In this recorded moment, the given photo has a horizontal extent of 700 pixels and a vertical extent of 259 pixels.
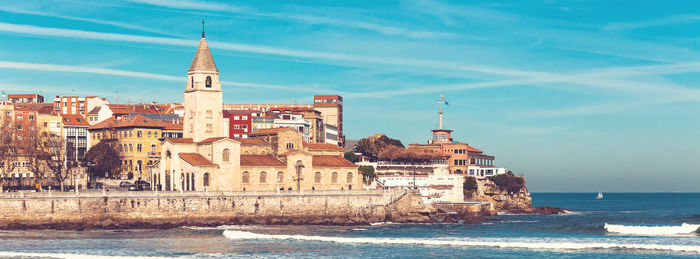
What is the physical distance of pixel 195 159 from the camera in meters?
85.1

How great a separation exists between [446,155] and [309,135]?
20121 millimetres

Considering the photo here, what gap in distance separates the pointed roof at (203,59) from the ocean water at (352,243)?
2133cm

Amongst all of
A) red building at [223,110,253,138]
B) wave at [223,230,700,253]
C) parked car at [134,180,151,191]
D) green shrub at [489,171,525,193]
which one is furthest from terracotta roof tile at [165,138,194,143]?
green shrub at [489,171,525,193]

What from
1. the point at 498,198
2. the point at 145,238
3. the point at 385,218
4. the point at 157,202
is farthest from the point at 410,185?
the point at 145,238

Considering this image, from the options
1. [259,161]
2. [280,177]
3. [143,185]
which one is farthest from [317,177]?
[143,185]

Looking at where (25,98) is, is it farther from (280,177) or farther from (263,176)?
(280,177)

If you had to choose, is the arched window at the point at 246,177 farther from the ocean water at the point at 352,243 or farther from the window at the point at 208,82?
the window at the point at 208,82

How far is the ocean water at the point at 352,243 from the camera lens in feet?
187

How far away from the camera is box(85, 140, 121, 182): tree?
107 meters

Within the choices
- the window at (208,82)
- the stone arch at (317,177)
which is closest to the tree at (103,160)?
the window at (208,82)

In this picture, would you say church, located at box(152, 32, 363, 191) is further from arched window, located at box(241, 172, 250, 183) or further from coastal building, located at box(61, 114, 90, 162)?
coastal building, located at box(61, 114, 90, 162)

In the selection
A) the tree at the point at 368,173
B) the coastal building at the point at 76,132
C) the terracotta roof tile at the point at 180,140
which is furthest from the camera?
the coastal building at the point at 76,132

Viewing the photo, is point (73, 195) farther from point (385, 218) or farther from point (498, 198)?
point (498, 198)

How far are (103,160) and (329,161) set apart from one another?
31328 mm
